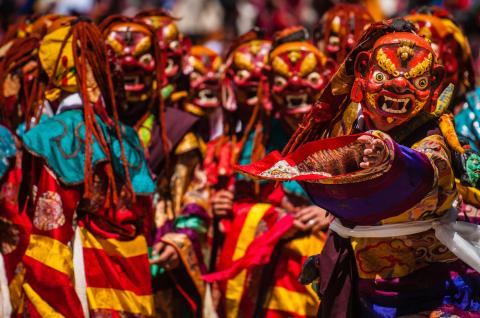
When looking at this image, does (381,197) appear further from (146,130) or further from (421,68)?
(146,130)

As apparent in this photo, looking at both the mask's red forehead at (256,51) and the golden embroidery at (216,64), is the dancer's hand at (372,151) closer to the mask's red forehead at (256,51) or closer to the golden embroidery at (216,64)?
the mask's red forehead at (256,51)

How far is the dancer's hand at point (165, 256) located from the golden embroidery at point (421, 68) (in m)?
2.11

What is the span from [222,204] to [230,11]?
26.2ft

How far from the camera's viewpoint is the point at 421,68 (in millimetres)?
4293

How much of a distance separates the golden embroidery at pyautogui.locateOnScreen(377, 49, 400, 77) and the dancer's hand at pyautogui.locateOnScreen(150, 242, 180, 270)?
205 centimetres

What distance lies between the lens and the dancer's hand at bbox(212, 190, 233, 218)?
245 inches

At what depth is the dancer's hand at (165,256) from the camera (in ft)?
19.4

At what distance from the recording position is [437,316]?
14.0ft

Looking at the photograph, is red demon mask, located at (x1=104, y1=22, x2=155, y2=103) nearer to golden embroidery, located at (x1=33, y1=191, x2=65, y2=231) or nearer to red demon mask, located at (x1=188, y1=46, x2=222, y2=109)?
red demon mask, located at (x1=188, y1=46, x2=222, y2=109)

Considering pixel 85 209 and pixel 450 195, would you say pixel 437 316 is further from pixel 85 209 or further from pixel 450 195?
pixel 85 209

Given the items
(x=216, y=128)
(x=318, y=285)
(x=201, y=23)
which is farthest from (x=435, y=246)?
(x=201, y=23)

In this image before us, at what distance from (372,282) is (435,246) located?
0.29 meters

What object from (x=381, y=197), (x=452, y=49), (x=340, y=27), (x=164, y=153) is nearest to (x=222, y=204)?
(x=164, y=153)

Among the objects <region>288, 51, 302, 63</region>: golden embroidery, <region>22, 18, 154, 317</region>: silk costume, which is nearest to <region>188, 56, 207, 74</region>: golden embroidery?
<region>288, 51, 302, 63</region>: golden embroidery
